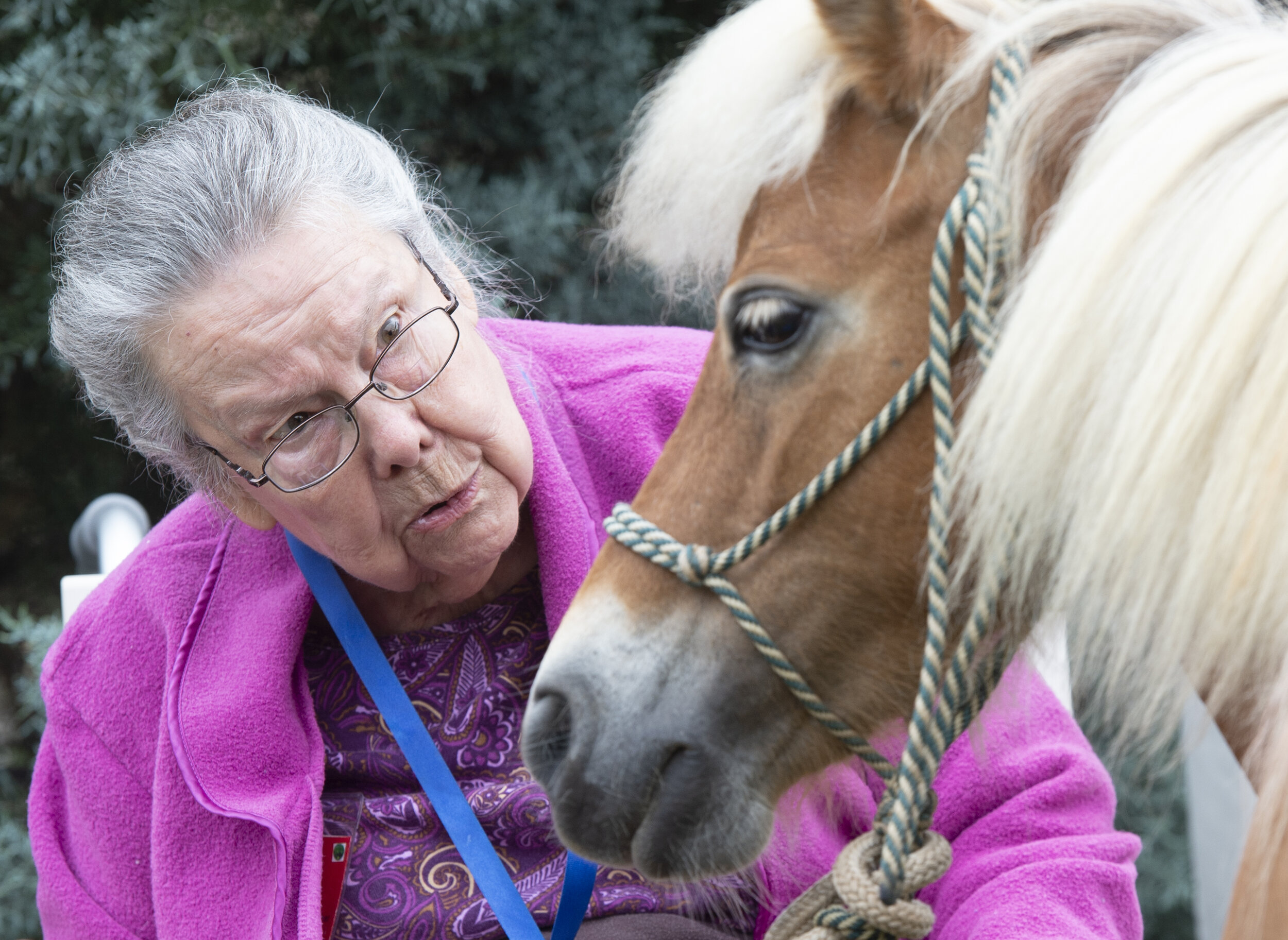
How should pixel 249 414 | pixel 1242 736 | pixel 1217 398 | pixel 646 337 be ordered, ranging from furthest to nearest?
pixel 646 337, pixel 249 414, pixel 1242 736, pixel 1217 398

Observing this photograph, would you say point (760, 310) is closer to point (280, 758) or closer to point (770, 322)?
point (770, 322)

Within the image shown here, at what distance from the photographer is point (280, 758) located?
1312 millimetres

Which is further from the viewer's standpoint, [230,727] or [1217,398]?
[230,727]

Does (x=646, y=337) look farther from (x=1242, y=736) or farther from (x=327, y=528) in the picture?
(x=1242, y=736)

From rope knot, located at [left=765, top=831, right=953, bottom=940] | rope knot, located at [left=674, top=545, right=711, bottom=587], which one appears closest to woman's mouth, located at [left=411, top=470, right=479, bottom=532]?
rope knot, located at [left=674, top=545, right=711, bottom=587]

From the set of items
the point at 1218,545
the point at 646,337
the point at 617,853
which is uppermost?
the point at 1218,545

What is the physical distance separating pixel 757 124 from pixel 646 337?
0.71m

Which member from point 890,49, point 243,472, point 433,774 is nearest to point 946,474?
point 890,49

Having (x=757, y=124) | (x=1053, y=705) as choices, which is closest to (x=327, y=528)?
(x=757, y=124)

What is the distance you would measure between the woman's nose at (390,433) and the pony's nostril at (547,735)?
409mm

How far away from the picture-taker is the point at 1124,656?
30.5 inches

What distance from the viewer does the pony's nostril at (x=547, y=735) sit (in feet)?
3.04

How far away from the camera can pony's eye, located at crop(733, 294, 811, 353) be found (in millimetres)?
852

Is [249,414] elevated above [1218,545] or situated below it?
below
